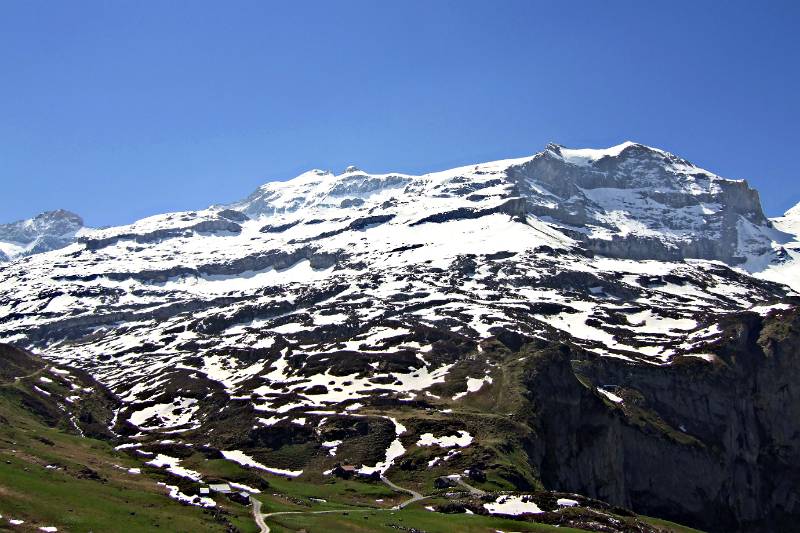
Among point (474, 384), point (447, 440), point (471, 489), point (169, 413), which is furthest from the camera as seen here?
point (169, 413)

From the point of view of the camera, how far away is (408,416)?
154m

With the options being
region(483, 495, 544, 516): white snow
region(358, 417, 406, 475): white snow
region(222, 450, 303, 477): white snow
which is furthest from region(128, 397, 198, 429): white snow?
region(483, 495, 544, 516): white snow

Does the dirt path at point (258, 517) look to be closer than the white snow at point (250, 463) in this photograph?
Yes

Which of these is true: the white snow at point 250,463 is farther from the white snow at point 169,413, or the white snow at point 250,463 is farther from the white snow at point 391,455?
the white snow at point 169,413

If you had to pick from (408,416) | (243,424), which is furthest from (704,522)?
(243,424)

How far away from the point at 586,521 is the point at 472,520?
1598 centimetres

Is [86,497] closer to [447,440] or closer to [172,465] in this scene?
[172,465]

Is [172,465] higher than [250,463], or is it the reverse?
[250,463]

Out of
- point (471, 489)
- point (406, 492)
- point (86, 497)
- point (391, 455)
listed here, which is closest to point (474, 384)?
point (391, 455)

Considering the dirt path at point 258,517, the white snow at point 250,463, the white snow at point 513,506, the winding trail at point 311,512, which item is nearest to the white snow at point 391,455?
the white snow at point 250,463

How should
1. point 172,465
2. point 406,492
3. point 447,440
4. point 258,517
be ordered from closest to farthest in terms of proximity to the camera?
1. point 258,517
2. point 172,465
3. point 406,492
4. point 447,440

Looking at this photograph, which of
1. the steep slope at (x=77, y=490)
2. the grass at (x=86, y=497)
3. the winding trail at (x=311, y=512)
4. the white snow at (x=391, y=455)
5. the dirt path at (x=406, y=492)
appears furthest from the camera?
the white snow at (x=391, y=455)

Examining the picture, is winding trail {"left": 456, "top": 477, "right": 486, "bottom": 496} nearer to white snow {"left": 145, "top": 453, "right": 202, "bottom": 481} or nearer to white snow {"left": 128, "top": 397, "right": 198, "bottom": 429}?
white snow {"left": 145, "top": 453, "right": 202, "bottom": 481}

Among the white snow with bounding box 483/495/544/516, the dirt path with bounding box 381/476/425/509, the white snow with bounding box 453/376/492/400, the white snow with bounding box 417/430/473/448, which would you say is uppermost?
the white snow with bounding box 453/376/492/400
